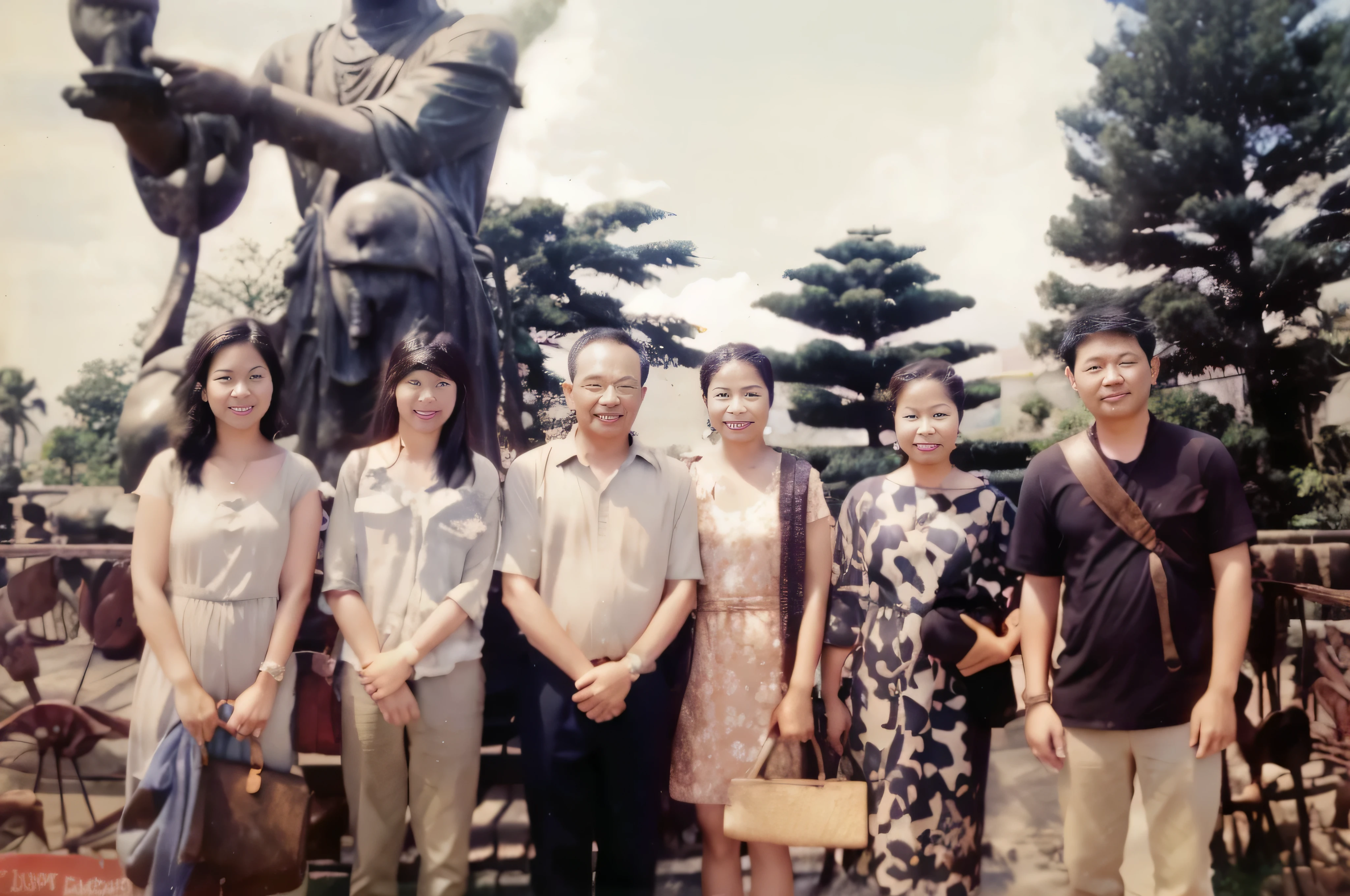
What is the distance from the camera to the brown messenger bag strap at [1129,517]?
6.83 feet

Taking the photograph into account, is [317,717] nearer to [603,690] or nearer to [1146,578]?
[603,690]

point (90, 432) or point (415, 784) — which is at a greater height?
point (90, 432)

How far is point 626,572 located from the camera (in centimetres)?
222

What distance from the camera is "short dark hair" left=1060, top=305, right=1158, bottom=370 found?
84.7 inches

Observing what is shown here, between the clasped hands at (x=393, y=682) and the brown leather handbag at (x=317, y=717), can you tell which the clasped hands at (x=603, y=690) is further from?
the brown leather handbag at (x=317, y=717)

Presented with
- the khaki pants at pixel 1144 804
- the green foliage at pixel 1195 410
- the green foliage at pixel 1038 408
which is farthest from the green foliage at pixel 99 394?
the green foliage at pixel 1195 410

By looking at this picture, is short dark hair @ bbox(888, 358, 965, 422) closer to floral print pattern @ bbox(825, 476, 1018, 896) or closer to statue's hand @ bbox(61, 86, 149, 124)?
floral print pattern @ bbox(825, 476, 1018, 896)

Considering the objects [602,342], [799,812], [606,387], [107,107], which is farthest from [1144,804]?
[107,107]

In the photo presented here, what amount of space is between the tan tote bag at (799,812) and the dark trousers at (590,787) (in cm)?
27

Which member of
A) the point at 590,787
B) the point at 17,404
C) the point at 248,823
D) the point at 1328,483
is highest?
the point at 17,404

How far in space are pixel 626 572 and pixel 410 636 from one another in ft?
2.29

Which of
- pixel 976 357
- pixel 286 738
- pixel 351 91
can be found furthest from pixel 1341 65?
pixel 286 738

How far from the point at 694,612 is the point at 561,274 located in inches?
98.3

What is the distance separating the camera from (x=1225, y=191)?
4.14 meters
